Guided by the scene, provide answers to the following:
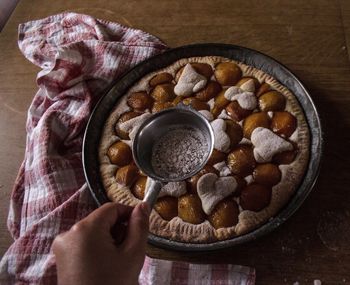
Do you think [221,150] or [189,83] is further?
[189,83]

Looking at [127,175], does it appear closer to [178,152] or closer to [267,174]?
[178,152]

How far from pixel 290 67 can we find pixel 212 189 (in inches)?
17.3

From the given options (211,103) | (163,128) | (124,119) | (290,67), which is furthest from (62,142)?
(290,67)

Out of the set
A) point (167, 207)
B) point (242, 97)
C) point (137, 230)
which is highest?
point (242, 97)

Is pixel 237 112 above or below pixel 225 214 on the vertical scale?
above

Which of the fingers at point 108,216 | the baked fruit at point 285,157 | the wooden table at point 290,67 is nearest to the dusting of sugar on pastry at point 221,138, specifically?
the baked fruit at point 285,157

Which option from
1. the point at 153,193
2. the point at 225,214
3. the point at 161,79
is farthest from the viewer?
the point at 161,79

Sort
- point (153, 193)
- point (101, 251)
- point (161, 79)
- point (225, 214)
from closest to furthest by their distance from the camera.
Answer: point (101, 251) → point (153, 193) → point (225, 214) → point (161, 79)

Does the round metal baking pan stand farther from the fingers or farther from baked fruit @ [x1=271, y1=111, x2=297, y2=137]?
the fingers

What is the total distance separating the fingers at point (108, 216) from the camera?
0.59 metres

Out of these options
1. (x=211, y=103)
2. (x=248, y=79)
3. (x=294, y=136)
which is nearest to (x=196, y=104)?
(x=211, y=103)

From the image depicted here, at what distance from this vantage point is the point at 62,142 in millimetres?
1008

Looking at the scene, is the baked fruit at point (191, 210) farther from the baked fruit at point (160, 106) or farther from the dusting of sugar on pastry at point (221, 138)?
the baked fruit at point (160, 106)

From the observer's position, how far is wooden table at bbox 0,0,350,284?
0.77 metres
